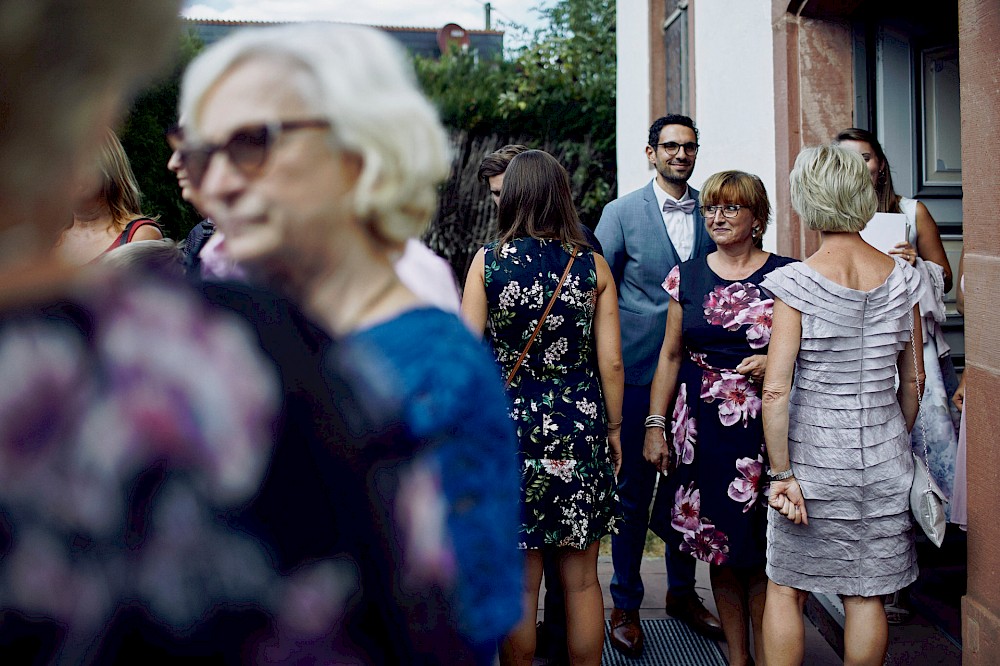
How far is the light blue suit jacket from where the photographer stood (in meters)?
4.20

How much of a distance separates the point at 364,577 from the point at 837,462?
245 cm

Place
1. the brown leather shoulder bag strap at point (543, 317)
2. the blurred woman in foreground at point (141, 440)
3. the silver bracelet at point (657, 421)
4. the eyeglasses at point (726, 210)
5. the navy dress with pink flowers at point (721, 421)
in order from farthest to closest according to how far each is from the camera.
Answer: the silver bracelet at point (657, 421), the eyeglasses at point (726, 210), the navy dress with pink flowers at point (721, 421), the brown leather shoulder bag strap at point (543, 317), the blurred woman in foreground at point (141, 440)

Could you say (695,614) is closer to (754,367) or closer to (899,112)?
(754,367)

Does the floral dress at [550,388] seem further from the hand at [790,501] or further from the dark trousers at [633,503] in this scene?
the dark trousers at [633,503]

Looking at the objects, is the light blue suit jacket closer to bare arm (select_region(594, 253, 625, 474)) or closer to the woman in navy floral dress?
the woman in navy floral dress

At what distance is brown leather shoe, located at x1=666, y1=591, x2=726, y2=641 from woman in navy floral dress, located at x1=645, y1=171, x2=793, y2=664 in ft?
1.64

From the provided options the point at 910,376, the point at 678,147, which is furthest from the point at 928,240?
the point at 910,376

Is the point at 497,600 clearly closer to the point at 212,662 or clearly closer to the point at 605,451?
the point at 212,662

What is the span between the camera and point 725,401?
3.38 metres

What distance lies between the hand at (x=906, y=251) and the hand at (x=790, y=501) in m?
1.36

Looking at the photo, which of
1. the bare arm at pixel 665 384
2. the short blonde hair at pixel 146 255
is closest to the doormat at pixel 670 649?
the bare arm at pixel 665 384

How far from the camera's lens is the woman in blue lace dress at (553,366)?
312 centimetres

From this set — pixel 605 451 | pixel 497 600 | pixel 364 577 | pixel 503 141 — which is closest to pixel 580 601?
pixel 605 451

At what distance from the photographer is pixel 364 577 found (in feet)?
2.81
